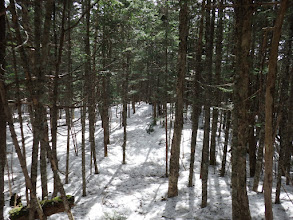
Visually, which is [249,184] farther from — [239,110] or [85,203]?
[85,203]

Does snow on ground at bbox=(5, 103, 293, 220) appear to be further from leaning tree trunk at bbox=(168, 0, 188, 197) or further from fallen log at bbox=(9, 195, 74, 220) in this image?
fallen log at bbox=(9, 195, 74, 220)

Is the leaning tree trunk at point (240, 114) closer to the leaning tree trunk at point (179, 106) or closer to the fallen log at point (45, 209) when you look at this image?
the leaning tree trunk at point (179, 106)

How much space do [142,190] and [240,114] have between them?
7.69 meters

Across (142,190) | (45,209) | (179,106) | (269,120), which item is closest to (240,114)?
(269,120)

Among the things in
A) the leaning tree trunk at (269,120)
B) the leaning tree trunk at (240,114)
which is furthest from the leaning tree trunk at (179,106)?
the leaning tree trunk at (269,120)

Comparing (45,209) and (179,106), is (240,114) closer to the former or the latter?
(179,106)

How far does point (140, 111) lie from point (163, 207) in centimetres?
2043

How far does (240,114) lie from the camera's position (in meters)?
4.91

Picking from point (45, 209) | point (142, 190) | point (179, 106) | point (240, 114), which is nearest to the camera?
point (240, 114)

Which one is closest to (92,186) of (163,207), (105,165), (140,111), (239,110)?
(105,165)

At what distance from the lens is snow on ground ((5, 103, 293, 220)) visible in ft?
26.1

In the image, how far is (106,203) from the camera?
9.14m

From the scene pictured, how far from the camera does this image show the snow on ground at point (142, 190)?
795 cm

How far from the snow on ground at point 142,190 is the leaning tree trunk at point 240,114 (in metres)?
2.64
